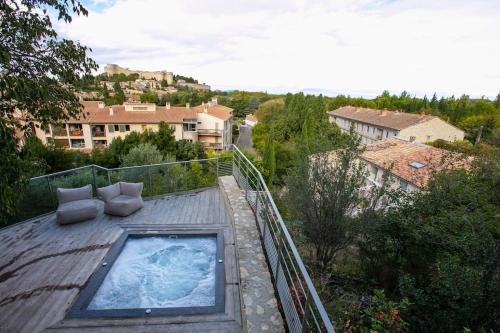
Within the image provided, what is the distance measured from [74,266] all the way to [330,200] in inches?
191

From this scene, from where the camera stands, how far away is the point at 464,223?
4.25 m

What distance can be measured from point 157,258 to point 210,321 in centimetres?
200

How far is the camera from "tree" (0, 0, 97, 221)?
2.58 meters

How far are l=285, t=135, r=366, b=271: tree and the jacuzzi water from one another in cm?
225

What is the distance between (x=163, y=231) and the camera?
5.18m

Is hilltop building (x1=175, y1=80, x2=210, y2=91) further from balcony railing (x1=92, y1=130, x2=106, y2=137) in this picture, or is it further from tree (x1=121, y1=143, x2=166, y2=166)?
tree (x1=121, y1=143, x2=166, y2=166)

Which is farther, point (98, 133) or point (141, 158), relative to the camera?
point (98, 133)

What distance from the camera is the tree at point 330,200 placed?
17.7 feet

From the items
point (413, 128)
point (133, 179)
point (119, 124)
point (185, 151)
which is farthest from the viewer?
point (119, 124)

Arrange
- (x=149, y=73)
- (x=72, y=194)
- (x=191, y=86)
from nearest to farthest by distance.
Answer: (x=72, y=194) < (x=191, y=86) < (x=149, y=73)

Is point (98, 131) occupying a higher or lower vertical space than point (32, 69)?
lower

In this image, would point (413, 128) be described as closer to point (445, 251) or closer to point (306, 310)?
point (445, 251)

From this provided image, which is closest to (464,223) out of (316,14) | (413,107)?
(316,14)

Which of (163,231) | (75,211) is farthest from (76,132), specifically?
(163,231)
